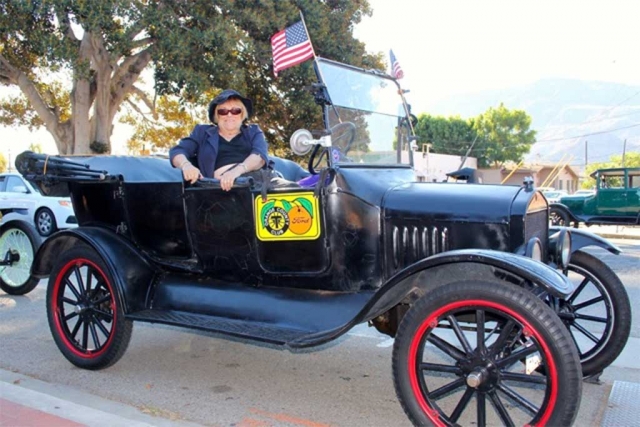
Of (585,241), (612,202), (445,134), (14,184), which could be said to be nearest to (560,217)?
(612,202)

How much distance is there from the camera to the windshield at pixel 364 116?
380cm

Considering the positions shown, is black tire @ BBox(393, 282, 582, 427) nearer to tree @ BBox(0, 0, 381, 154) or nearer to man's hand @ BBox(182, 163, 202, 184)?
man's hand @ BBox(182, 163, 202, 184)

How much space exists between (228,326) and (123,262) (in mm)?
1044

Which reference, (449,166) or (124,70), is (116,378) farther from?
(449,166)

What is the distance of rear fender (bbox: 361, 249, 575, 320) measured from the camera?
2.67m

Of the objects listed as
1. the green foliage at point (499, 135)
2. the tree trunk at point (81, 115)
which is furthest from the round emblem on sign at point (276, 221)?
the green foliage at point (499, 135)

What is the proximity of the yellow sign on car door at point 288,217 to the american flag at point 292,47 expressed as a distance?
3.81 ft

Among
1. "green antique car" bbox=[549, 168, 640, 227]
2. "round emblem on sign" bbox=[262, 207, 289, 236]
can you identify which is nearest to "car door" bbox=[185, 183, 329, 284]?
"round emblem on sign" bbox=[262, 207, 289, 236]

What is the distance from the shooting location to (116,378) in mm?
3982

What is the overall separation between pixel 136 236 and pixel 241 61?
12817mm

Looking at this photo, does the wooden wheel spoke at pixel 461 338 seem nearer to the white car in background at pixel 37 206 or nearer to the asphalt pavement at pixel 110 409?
the asphalt pavement at pixel 110 409

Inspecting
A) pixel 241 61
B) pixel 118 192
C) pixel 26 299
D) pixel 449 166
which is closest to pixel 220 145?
pixel 118 192

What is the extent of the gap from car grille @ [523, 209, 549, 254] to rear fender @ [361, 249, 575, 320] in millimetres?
297

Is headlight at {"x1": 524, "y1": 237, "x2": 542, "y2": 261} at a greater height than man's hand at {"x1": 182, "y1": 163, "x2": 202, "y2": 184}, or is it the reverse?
man's hand at {"x1": 182, "y1": 163, "x2": 202, "y2": 184}
